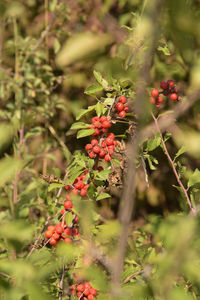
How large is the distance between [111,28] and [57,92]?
2.12m

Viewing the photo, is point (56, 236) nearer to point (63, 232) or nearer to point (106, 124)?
point (63, 232)

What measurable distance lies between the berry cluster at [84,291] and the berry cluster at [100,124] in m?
0.48

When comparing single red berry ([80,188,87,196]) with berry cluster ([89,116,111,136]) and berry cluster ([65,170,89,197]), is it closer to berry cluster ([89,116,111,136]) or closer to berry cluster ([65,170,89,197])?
berry cluster ([65,170,89,197])

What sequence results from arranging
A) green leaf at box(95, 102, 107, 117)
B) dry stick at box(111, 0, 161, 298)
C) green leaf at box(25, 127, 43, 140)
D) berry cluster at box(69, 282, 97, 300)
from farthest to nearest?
green leaf at box(25, 127, 43, 140), green leaf at box(95, 102, 107, 117), berry cluster at box(69, 282, 97, 300), dry stick at box(111, 0, 161, 298)

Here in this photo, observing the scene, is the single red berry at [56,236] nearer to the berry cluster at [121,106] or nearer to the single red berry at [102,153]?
the single red berry at [102,153]

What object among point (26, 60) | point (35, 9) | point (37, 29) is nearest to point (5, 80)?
point (26, 60)

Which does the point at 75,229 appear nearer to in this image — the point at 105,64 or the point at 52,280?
the point at 52,280

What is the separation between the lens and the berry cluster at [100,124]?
105 cm

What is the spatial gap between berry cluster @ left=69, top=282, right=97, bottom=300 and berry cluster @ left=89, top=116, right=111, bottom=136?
478mm

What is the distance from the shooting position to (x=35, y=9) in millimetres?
2482

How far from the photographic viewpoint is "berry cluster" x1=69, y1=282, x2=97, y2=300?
97 cm

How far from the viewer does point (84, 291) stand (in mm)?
974

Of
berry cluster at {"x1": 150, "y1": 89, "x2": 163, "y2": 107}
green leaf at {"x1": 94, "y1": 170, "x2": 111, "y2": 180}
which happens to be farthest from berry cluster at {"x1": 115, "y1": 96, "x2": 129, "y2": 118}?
green leaf at {"x1": 94, "y1": 170, "x2": 111, "y2": 180}

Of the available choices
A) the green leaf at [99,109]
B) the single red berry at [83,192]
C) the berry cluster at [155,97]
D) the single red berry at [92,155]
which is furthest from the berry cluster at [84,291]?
the berry cluster at [155,97]
